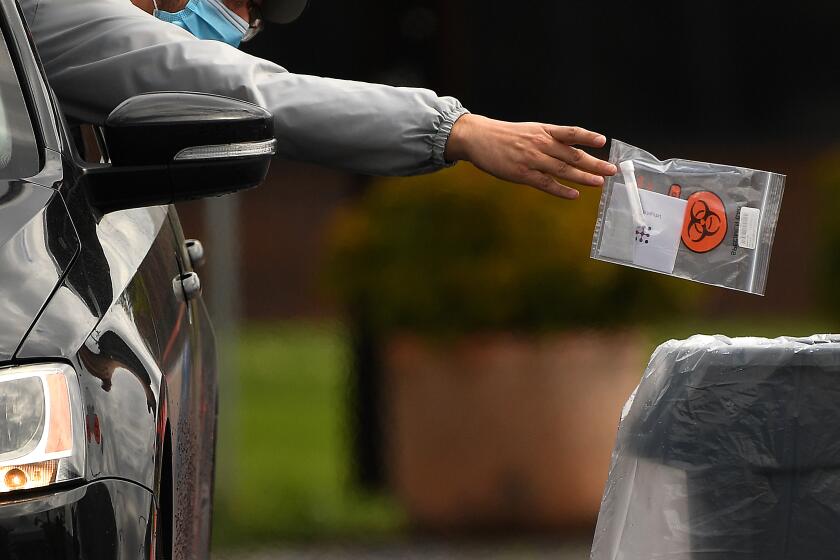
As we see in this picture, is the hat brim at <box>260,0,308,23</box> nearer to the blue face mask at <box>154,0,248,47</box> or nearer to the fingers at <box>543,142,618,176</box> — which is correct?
the blue face mask at <box>154,0,248,47</box>

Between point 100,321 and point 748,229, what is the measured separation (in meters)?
1.12

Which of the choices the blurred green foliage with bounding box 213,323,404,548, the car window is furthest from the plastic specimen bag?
the blurred green foliage with bounding box 213,323,404,548

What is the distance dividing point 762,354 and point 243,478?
4750 mm

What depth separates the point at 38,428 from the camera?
6.92ft

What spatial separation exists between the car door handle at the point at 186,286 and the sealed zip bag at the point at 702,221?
3.20 ft

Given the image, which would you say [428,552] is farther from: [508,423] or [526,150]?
[526,150]

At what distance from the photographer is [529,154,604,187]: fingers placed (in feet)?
9.12

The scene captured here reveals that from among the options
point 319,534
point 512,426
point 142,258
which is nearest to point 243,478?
point 319,534

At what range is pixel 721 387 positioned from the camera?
2.55m

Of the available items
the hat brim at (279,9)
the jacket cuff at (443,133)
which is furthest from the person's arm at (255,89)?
the hat brim at (279,9)

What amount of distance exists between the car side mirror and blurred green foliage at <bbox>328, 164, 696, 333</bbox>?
Result: 3525mm

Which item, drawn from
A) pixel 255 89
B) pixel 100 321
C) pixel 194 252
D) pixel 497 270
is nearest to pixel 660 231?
→ pixel 255 89

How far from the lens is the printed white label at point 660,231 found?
2.76 meters

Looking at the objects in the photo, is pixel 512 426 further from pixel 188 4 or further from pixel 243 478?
pixel 188 4
